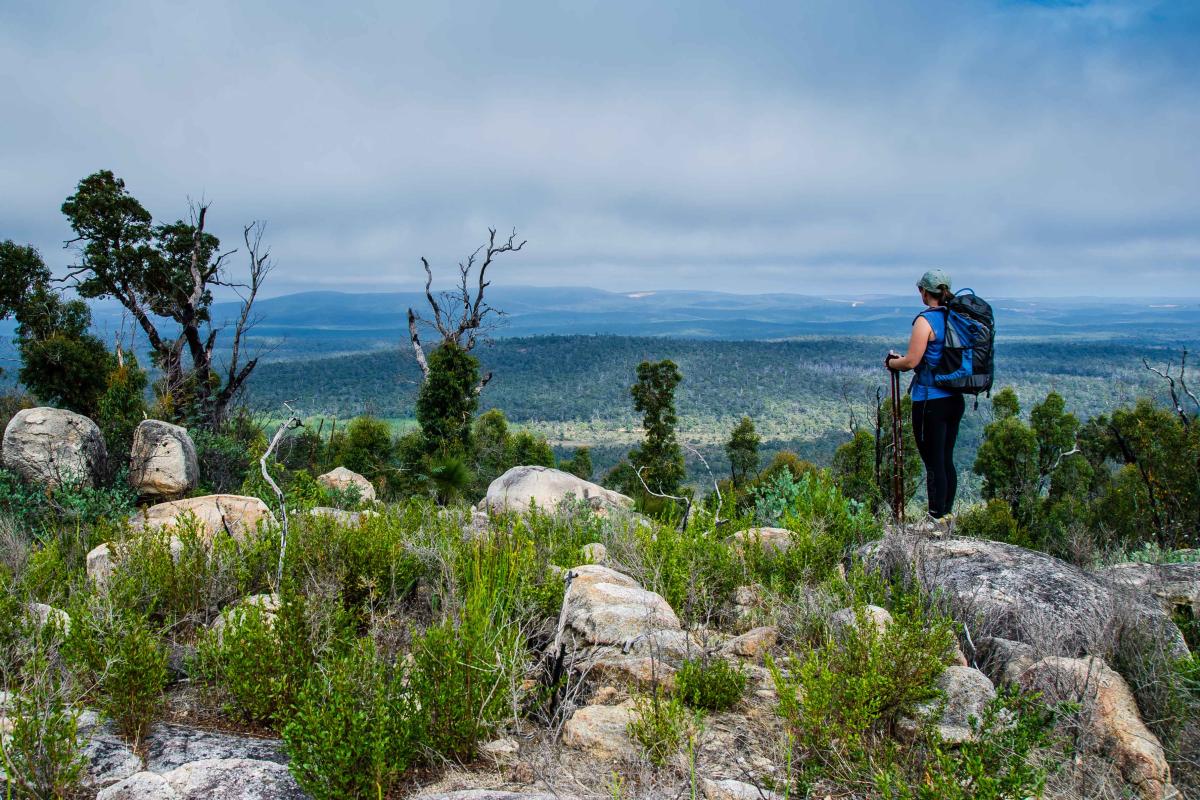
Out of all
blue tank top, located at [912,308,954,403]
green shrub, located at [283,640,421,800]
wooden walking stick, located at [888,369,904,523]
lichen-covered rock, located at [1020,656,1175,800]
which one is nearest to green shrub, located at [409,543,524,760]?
green shrub, located at [283,640,421,800]

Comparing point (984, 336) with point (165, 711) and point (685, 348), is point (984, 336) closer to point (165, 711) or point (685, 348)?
point (165, 711)

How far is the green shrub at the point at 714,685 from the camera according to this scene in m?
3.03

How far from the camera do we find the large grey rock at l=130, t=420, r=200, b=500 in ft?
30.5

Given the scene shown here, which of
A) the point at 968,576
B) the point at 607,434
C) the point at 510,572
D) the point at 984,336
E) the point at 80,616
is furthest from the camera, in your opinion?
the point at 607,434

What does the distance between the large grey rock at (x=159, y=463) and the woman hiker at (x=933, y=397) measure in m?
8.66

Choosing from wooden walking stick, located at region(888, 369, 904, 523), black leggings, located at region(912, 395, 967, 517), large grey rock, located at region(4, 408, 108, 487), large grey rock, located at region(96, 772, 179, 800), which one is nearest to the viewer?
large grey rock, located at region(96, 772, 179, 800)

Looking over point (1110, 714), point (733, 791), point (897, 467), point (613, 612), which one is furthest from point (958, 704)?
point (897, 467)

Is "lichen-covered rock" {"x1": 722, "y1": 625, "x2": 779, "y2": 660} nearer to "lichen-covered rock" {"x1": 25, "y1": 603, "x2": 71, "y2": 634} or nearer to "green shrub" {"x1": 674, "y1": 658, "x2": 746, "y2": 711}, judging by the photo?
"green shrub" {"x1": 674, "y1": 658, "x2": 746, "y2": 711}

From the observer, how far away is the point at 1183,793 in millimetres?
2594

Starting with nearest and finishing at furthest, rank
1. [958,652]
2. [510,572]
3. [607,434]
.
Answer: [958,652]
[510,572]
[607,434]

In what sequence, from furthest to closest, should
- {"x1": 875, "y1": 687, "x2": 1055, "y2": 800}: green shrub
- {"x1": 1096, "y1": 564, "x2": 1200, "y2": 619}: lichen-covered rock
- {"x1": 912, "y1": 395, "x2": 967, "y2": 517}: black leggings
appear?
{"x1": 912, "y1": 395, "x2": 967, "y2": 517}: black leggings → {"x1": 1096, "y1": 564, "x2": 1200, "y2": 619}: lichen-covered rock → {"x1": 875, "y1": 687, "x2": 1055, "y2": 800}: green shrub

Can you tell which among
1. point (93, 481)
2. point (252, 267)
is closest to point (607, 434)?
point (252, 267)

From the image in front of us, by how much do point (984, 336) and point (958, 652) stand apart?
343 cm

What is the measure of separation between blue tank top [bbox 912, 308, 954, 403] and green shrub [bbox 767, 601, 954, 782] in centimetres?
320
